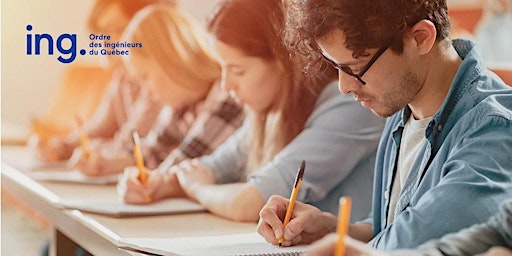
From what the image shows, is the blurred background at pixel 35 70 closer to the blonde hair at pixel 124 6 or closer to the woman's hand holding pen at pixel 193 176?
the blonde hair at pixel 124 6

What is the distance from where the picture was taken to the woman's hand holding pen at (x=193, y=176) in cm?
182

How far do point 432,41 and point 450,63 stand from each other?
66 mm

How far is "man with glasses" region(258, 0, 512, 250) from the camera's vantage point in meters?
1.07

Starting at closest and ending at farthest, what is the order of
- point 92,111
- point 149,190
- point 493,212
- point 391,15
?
point 493,212, point 391,15, point 149,190, point 92,111

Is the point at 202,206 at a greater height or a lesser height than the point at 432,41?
lesser

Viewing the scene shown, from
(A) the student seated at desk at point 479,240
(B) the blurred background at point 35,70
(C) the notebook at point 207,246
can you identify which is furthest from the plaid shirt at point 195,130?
(A) the student seated at desk at point 479,240

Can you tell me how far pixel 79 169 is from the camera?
85.5 inches

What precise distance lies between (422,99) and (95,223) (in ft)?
2.03

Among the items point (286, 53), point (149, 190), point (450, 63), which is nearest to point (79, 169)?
point (149, 190)

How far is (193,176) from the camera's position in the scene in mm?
1855

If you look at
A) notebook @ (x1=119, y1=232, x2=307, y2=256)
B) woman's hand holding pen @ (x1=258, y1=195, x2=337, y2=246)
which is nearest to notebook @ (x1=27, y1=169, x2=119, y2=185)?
notebook @ (x1=119, y1=232, x2=307, y2=256)

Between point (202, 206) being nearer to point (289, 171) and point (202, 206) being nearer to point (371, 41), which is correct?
point (289, 171)

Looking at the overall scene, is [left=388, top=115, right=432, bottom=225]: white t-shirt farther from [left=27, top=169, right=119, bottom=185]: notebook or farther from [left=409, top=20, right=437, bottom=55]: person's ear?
[left=27, top=169, right=119, bottom=185]: notebook

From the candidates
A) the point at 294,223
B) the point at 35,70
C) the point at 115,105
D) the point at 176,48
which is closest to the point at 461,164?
the point at 294,223
